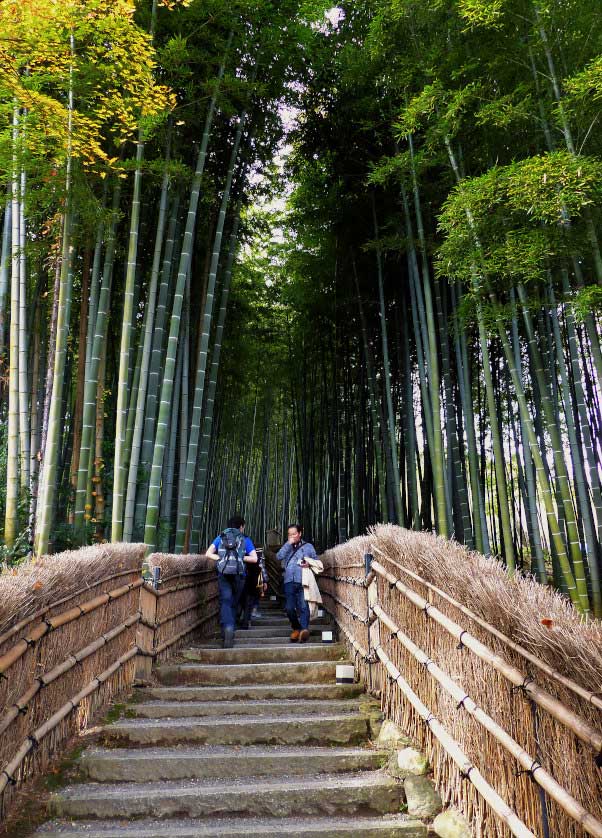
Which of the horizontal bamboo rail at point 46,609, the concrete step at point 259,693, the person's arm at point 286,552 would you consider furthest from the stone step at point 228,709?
the person's arm at point 286,552

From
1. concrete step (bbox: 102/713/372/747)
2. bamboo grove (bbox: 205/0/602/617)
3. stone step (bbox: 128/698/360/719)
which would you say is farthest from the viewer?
bamboo grove (bbox: 205/0/602/617)

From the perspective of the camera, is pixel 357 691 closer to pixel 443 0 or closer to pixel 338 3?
pixel 443 0

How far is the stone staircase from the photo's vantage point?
1979 millimetres

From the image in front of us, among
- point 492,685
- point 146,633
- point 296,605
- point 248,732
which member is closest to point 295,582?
point 296,605

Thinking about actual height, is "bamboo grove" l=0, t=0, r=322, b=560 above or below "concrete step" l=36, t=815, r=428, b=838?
above

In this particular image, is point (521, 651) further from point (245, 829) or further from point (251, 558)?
point (251, 558)

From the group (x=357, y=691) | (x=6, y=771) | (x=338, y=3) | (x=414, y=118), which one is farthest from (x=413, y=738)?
(x=338, y=3)

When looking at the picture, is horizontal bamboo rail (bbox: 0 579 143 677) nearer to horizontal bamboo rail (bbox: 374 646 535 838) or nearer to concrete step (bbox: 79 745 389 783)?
concrete step (bbox: 79 745 389 783)

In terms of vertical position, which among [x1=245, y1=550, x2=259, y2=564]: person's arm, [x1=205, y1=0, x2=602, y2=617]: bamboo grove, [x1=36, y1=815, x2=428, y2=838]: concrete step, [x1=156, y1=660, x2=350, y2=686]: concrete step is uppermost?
[x1=205, y1=0, x2=602, y2=617]: bamboo grove

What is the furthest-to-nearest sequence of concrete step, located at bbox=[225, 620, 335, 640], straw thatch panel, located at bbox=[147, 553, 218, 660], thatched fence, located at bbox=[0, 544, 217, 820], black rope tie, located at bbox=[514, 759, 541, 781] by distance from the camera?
concrete step, located at bbox=[225, 620, 335, 640], straw thatch panel, located at bbox=[147, 553, 218, 660], thatched fence, located at bbox=[0, 544, 217, 820], black rope tie, located at bbox=[514, 759, 541, 781]

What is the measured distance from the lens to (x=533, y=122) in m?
4.94

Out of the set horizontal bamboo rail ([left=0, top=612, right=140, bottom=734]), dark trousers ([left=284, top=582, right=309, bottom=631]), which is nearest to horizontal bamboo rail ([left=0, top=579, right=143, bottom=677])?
horizontal bamboo rail ([left=0, top=612, right=140, bottom=734])

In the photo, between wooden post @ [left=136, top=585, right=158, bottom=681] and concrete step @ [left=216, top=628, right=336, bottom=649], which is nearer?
wooden post @ [left=136, top=585, right=158, bottom=681]

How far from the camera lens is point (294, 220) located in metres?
8.19
